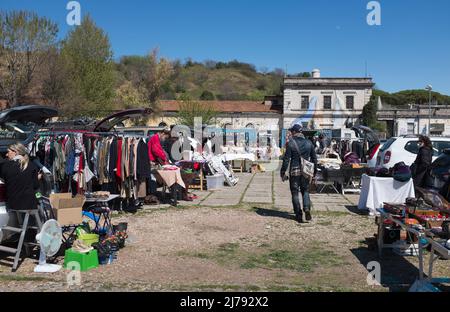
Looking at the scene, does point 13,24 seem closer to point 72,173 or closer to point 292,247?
point 72,173

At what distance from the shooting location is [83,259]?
5.65m

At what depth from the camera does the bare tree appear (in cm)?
2850

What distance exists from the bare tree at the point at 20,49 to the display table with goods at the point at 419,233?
93.1ft

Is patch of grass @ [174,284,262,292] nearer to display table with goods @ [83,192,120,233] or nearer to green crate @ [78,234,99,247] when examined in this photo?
green crate @ [78,234,99,247]

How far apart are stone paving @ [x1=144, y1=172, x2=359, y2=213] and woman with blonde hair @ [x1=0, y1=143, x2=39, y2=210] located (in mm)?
4579

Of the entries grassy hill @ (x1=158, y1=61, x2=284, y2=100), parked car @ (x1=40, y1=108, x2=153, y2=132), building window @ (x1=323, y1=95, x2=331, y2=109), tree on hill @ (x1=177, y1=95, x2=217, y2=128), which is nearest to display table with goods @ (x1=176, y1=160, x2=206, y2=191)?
parked car @ (x1=40, y1=108, x2=153, y2=132)

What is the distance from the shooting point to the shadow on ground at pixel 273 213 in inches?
372

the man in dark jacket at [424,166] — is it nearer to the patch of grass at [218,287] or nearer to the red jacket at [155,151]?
the red jacket at [155,151]

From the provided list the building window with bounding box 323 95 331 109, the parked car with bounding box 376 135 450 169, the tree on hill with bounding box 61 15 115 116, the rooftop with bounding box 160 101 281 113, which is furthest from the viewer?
the building window with bounding box 323 95 331 109

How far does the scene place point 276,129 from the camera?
56594mm

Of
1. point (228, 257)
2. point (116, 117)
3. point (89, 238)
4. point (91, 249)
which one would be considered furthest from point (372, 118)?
point (91, 249)

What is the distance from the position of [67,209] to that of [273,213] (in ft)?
16.2

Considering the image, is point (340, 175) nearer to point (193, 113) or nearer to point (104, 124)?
point (104, 124)
